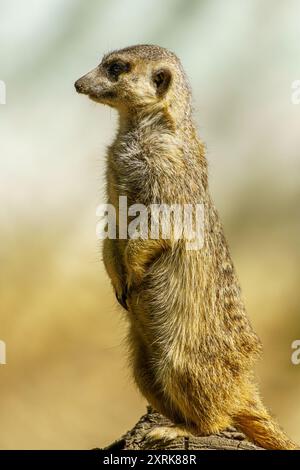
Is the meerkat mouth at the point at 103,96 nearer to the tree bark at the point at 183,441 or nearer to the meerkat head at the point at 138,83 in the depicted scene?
the meerkat head at the point at 138,83

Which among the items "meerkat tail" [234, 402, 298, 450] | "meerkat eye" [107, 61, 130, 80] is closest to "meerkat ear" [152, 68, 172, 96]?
"meerkat eye" [107, 61, 130, 80]

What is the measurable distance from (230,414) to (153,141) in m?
1.00

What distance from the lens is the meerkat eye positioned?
341cm

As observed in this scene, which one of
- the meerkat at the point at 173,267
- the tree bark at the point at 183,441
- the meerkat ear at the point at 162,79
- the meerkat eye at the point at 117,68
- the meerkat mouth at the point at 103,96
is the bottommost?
the tree bark at the point at 183,441

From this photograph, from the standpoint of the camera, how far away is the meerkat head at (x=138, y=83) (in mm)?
3381

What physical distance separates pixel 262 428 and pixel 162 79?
4.18 ft

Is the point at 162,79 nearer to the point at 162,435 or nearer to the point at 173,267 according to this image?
the point at 173,267

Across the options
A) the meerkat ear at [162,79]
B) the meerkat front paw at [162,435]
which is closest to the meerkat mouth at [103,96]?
the meerkat ear at [162,79]

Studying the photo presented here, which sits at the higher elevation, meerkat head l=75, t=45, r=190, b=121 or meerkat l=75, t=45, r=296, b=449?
meerkat head l=75, t=45, r=190, b=121

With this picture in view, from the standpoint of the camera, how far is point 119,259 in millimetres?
3438

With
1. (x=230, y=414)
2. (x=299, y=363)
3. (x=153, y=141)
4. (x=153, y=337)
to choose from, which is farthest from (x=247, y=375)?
(x=299, y=363)

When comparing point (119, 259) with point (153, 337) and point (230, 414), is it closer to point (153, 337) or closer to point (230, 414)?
point (153, 337)

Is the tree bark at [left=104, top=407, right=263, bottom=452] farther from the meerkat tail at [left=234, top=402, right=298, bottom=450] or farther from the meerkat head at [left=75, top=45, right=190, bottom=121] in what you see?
the meerkat head at [left=75, top=45, right=190, bottom=121]

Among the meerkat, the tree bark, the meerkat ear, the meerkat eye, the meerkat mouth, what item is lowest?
the tree bark
